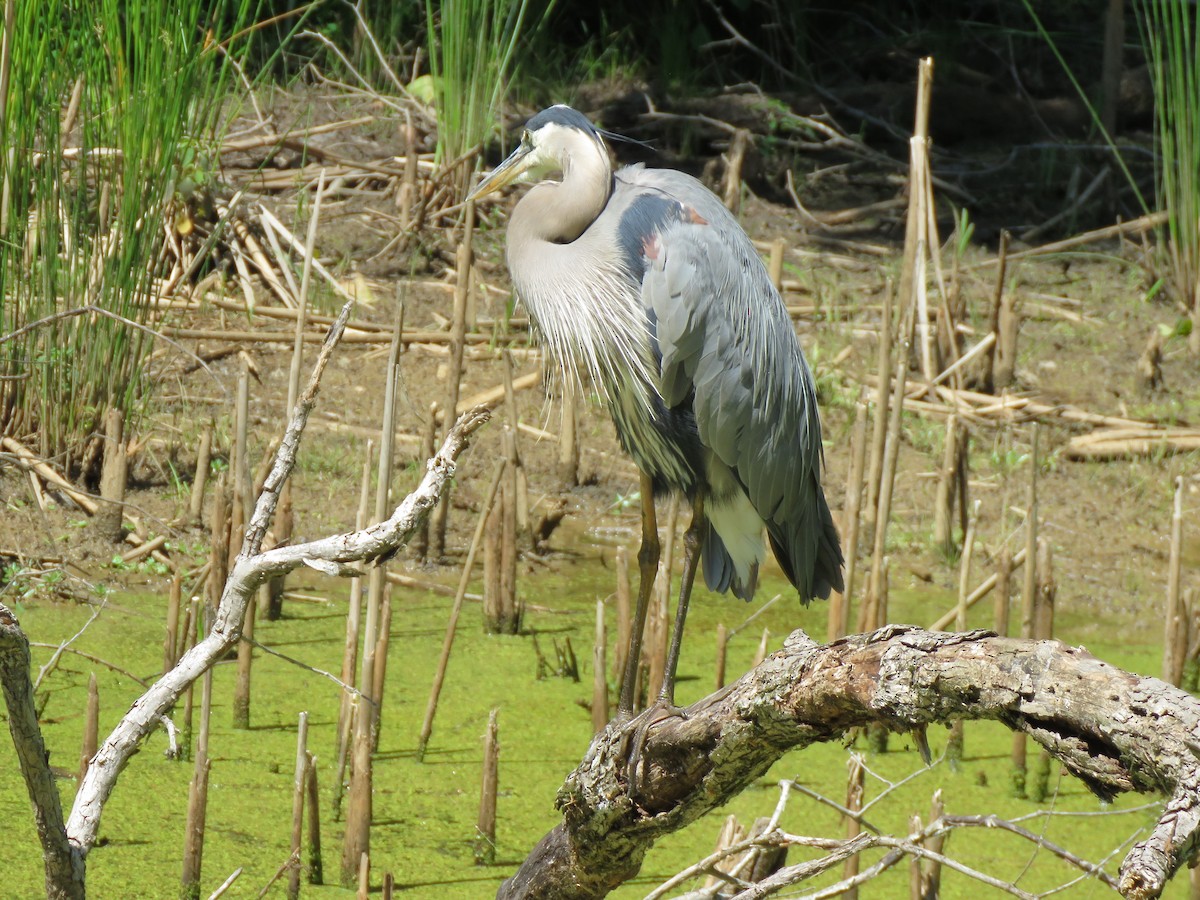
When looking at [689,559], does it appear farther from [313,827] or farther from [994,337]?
[994,337]

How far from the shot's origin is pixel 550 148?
3439 millimetres

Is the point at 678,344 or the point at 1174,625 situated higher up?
the point at 678,344

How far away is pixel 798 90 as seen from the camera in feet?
31.1

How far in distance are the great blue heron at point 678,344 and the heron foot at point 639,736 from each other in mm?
287

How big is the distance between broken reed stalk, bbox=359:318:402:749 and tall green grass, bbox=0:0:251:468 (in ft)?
4.05

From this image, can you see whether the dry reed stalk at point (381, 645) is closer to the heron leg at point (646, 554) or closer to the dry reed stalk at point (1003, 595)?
the heron leg at point (646, 554)

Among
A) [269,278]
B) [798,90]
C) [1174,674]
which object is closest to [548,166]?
[1174,674]

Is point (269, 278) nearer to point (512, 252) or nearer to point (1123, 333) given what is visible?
point (512, 252)

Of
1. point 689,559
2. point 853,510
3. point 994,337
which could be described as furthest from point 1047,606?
point 994,337

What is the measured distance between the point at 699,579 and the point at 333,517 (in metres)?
1.38

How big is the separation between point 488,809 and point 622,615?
92cm

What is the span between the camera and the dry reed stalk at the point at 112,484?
4.73 metres

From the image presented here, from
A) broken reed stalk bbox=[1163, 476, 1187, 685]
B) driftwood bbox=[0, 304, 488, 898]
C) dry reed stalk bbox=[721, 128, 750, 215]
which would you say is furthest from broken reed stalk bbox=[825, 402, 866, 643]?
dry reed stalk bbox=[721, 128, 750, 215]

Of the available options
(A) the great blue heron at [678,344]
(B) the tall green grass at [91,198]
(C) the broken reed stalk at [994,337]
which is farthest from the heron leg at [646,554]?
(C) the broken reed stalk at [994,337]
